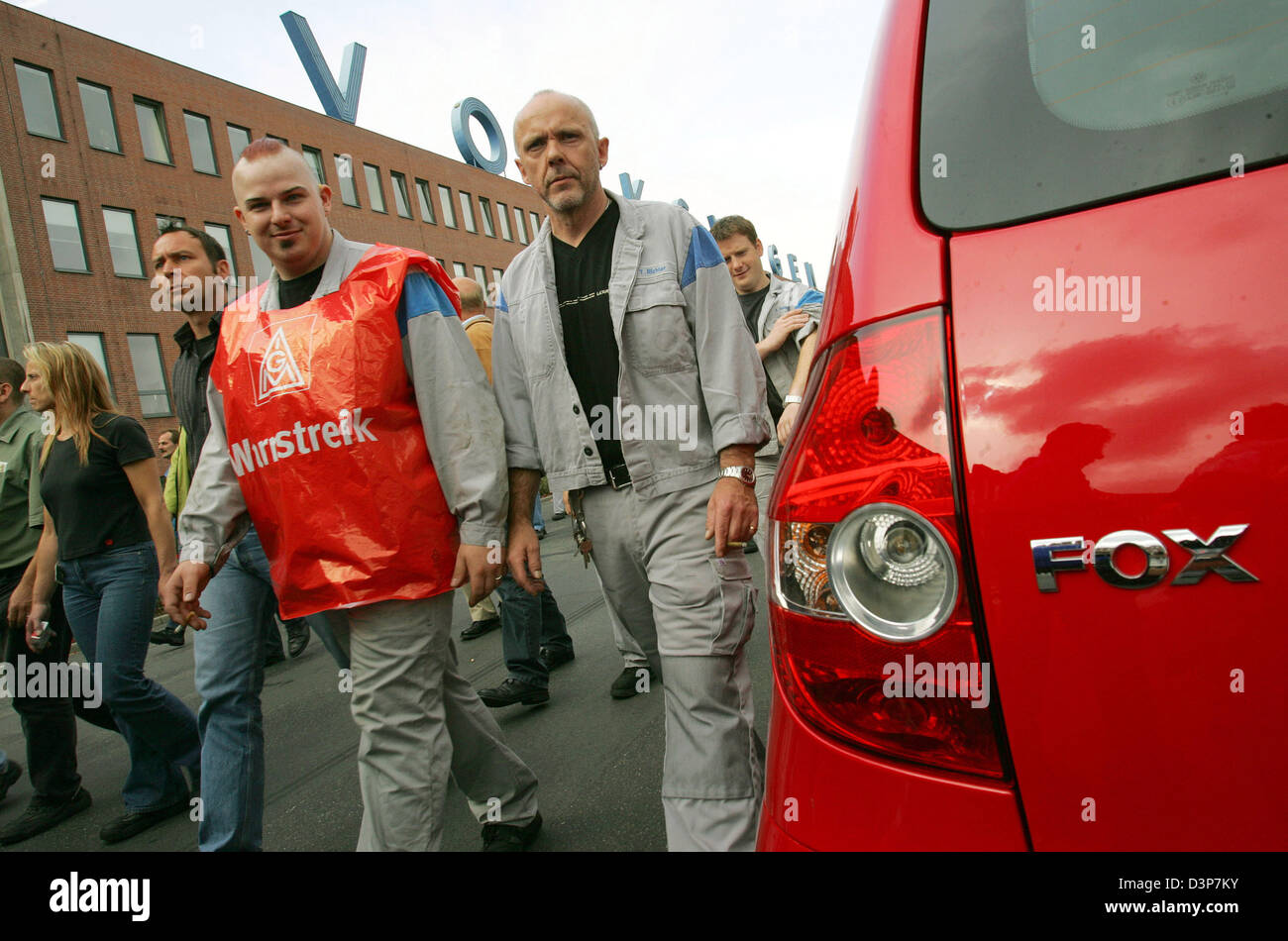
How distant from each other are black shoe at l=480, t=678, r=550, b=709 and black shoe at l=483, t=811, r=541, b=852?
133 centimetres

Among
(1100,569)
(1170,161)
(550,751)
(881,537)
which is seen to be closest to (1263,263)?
(1170,161)

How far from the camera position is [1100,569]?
3.02 ft

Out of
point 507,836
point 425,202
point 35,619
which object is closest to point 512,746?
point 507,836

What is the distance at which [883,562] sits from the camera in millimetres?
1044

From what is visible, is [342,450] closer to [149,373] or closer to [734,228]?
[734,228]

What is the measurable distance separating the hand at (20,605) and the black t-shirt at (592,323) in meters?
3.16

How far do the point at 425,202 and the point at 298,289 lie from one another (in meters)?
41.2

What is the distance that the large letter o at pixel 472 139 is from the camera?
3388 centimetres

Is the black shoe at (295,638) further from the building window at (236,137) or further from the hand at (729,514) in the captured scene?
the building window at (236,137)

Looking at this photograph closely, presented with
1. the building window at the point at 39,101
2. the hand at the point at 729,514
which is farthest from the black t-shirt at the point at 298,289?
the building window at the point at 39,101

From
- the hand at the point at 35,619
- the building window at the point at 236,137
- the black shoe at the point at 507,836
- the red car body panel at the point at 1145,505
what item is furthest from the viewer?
the building window at the point at 236,137

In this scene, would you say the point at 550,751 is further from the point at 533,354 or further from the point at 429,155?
the point at 429,155

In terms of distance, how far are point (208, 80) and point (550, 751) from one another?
33775 millimetres

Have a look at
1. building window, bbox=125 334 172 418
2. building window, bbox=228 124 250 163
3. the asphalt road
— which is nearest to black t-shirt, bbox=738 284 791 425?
the asphalt road
